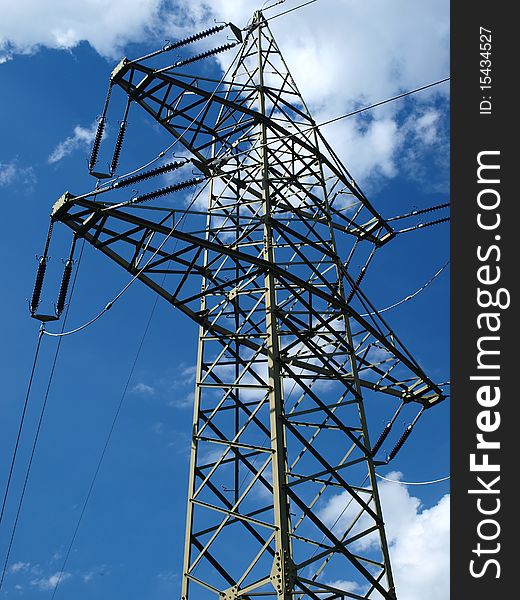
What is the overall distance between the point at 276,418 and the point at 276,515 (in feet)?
5.65

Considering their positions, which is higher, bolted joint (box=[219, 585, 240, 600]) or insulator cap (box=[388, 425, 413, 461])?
insulator cap (box=[388, 425, 413, 461])

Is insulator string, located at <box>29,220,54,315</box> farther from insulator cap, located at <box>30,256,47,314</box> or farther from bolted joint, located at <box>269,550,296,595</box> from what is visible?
bolted joint, located at <box>269,550,296,595</box>

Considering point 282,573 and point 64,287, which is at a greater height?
point 64,287

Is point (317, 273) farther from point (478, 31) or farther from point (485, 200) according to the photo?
point (478, 31)

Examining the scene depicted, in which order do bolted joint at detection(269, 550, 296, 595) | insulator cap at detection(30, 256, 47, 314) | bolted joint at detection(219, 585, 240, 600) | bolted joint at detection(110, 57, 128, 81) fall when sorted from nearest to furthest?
bolted joint at detection(269, 550, 296, 595) → bolted joint at detection(219, 585, 240, 600) → insulator cap at detection(30, 256, 47, 314) → bolted joint at detection(110, 57, 128, 81)

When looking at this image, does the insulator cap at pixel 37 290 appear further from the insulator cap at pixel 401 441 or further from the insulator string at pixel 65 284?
the insulator cap at pixel 401 441

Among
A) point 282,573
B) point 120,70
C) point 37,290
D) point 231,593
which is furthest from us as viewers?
point 120,70

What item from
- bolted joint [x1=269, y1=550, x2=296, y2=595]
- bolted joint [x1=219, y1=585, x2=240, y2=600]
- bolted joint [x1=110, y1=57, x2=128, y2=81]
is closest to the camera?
bolted joint [x1=269, y1=550, x2=296, y2=595]

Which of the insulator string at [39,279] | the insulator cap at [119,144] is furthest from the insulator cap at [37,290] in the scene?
the insulator cap at [119,144]

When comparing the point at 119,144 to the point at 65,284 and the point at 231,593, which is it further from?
the point at 231,593

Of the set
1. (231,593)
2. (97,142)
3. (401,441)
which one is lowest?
(231,593)

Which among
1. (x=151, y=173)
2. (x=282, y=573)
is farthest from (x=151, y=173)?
(x=282, y=573)

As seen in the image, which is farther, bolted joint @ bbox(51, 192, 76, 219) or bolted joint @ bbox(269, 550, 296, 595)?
bolted joint @ bbox(51, 192, 76, 219)

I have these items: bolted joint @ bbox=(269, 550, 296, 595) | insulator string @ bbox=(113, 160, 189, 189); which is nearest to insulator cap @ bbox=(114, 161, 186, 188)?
insulator string @ bbox=(113, 160, 189, 189)
